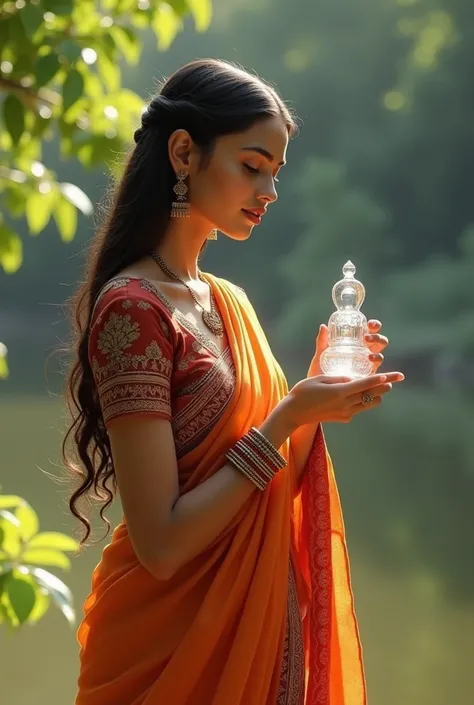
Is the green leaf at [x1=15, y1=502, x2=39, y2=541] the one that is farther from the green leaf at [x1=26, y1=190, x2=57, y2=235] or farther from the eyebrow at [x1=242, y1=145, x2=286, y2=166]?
the eyebrow at [x1=242, y1=145, x2=286, y2=166]

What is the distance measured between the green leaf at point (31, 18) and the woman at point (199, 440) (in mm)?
195

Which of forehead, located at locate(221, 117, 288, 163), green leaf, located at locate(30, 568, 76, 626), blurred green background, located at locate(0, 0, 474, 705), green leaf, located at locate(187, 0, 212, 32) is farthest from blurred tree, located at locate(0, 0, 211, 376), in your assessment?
blurred green background, located at locate(0, 0, 474, 705)

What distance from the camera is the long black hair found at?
41.2 inches

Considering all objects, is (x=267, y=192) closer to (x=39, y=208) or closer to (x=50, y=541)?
(x=39, y=208)

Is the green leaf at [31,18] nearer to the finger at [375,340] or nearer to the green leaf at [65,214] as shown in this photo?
the green leaf at [65,214]

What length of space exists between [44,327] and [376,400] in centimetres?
Answer: 1339

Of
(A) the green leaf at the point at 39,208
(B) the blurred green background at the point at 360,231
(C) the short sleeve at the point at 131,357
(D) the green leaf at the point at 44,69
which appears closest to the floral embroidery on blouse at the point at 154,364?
(C) the short sleeve at the point at 131,357

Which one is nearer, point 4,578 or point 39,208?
point 4,578

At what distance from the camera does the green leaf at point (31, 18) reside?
90 centimetres

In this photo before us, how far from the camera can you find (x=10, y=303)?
47.7ft

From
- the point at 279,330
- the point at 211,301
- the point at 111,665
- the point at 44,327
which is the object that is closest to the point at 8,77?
A: the point at 211,301

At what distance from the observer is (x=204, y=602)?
100 cm

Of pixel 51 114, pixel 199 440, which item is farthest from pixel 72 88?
pixel 199 440

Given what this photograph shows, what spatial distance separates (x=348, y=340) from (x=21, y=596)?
1.42ft
